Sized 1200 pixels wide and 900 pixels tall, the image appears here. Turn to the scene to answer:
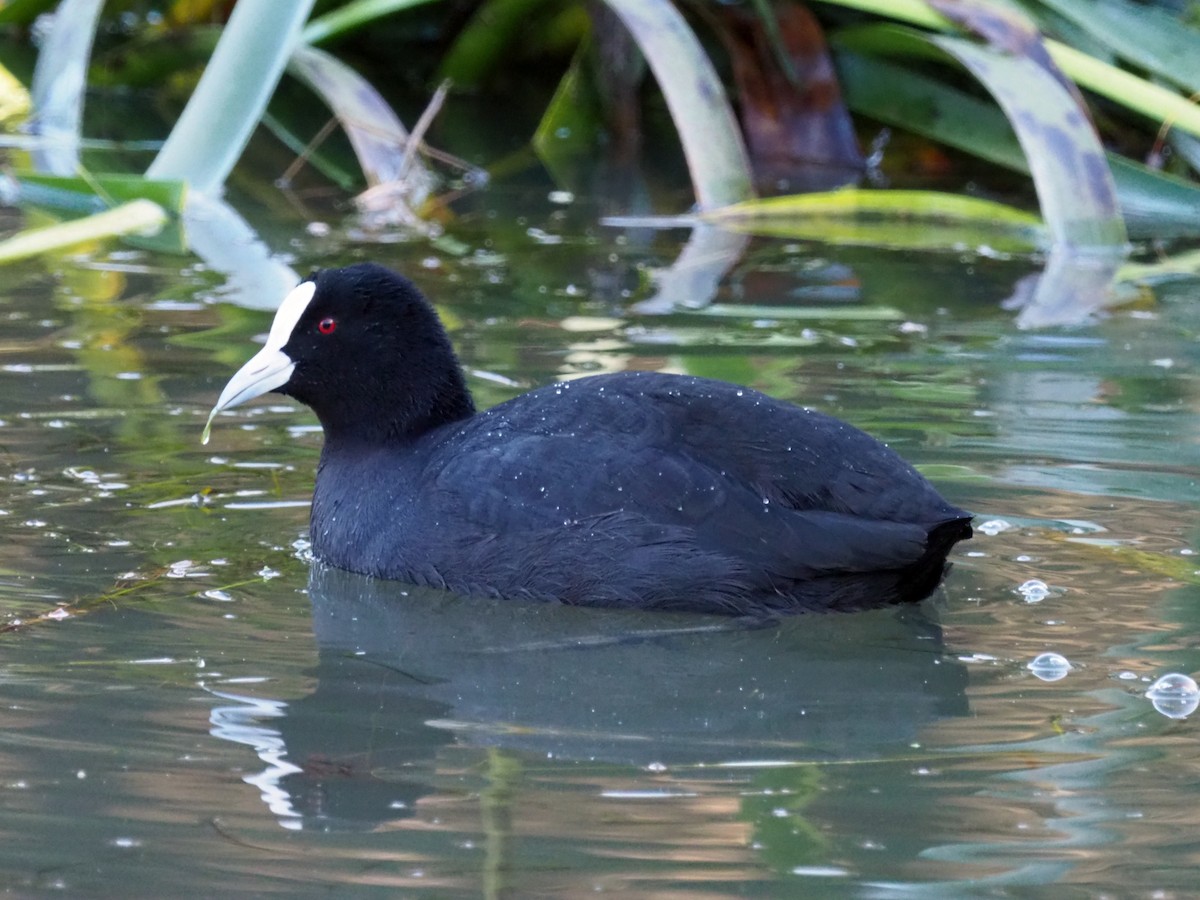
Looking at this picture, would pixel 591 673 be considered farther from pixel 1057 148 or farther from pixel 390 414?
pixel 1057 148

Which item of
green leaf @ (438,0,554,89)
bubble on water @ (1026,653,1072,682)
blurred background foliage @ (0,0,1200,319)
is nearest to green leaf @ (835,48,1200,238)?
blurred background foliage @ (0,0,1200,319)

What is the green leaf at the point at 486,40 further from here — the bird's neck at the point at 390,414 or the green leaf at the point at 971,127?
the bird's neck at the point at 390,414

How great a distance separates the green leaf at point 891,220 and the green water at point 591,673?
0.95 metres

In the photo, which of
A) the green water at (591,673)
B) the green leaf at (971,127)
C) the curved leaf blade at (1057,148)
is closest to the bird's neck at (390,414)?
the green water at (591,673)

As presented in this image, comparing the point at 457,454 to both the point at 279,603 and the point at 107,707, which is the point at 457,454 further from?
the point at 107,707

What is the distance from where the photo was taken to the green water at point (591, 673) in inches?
106

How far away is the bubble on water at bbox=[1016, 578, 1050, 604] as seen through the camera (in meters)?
3.81

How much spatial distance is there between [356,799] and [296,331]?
160 cm

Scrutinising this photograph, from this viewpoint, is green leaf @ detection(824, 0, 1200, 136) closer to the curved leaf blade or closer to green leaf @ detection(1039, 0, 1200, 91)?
the curved leaf blade

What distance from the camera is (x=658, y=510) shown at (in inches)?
147

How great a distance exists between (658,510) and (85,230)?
282 centimetres

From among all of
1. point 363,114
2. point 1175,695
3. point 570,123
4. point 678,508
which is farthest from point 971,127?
point 1175,695

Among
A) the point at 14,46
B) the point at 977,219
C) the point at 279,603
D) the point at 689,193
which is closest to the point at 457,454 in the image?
the point at 279,603

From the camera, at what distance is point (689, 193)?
844 centimetres
